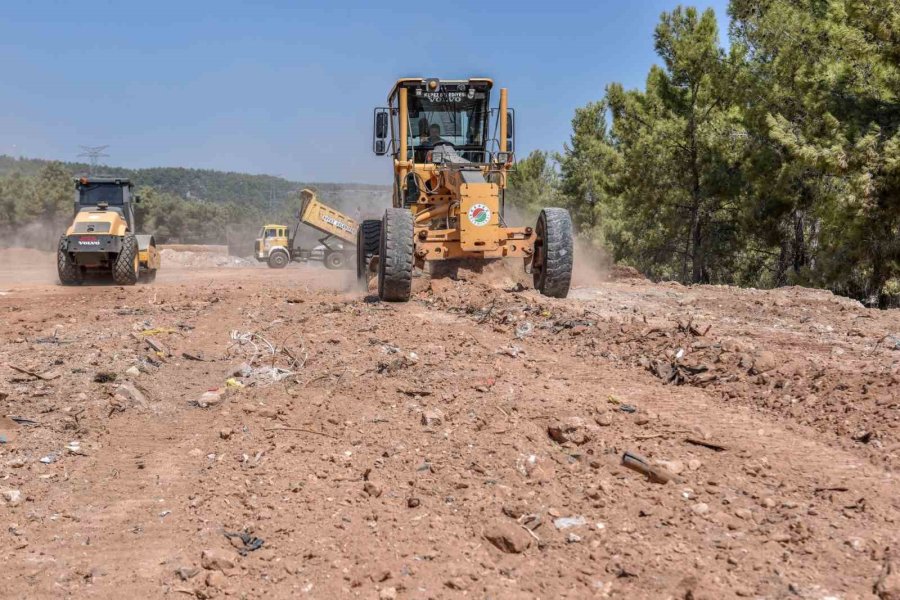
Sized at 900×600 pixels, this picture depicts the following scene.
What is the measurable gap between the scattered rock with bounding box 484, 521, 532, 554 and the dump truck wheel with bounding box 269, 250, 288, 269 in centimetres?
2851

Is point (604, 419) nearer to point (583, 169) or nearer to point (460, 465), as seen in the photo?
point (460, 465)

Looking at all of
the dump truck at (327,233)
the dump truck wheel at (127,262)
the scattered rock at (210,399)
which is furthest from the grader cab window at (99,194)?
the scattered rock at (210,399)

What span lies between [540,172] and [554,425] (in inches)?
1436

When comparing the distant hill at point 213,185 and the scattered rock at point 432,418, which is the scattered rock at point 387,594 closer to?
the scattered rock at point 432,418

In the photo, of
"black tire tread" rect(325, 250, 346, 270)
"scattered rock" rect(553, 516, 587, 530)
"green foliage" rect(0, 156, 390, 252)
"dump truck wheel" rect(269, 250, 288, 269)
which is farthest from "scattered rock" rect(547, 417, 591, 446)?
"dump truck wheel" rect(269, 250, 288, 269)

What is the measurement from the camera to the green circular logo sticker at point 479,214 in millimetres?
10406

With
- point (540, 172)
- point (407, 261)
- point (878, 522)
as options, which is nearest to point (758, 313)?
point (407, 261)

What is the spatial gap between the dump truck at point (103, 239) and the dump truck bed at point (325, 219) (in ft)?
36.9

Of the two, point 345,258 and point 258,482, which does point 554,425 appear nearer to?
point 258,482

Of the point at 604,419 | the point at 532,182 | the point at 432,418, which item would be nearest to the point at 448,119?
the point at 432,418

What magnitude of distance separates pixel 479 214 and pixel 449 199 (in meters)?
1.45

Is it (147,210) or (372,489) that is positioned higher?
(147,210)

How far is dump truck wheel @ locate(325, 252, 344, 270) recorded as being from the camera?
2948 cm

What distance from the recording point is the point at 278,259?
103 feet
